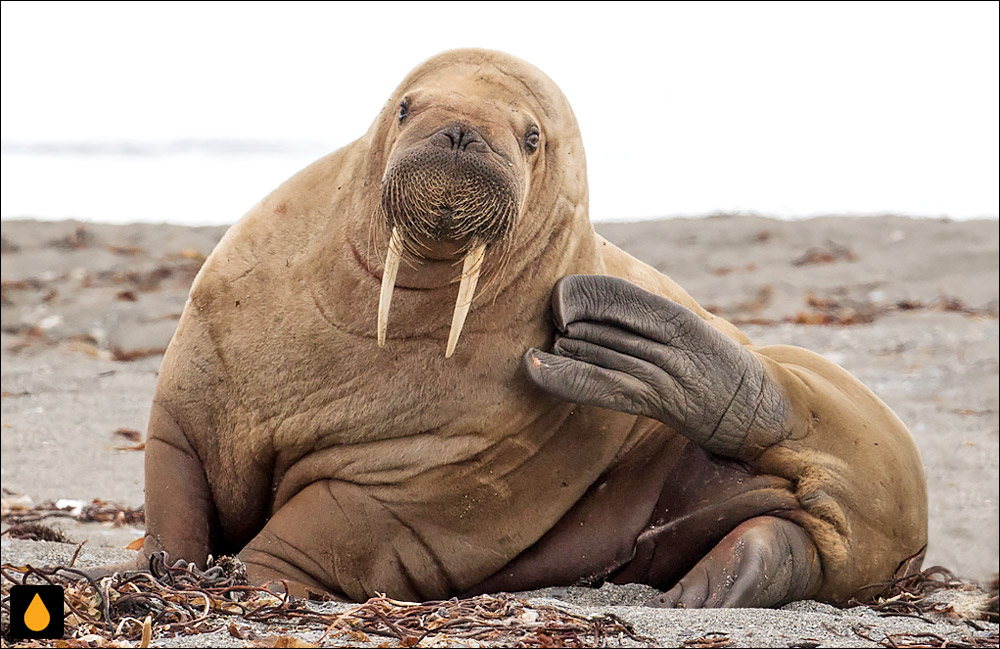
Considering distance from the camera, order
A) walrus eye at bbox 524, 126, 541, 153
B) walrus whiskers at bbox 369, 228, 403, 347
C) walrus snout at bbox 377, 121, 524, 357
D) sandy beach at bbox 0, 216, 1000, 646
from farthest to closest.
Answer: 1. sandy beach at bbox 0, 216, 1000, 646
2. walrus eye at bbox 524, 126, 541, 153
3. walrus whiskers at bbox 369, 228, 403, 347
4. walrus snout at bbox 377, 121, 524, 357

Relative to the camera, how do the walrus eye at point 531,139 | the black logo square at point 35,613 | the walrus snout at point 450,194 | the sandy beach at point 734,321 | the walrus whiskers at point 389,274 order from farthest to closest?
1. the sandy beach at point 734,321
2. the walrus eye at point 531,139
3. the walrus whiskers at point 389,274
4. the walrus snout at point 450,194
5. the black logo square at point 35,613

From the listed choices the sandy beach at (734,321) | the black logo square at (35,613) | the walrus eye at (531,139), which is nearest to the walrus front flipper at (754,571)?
the sandy beach at (734,321)

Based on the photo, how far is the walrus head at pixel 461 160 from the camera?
3652mm

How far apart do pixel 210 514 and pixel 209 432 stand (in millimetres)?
255

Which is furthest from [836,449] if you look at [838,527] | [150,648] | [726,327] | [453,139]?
[150,648]

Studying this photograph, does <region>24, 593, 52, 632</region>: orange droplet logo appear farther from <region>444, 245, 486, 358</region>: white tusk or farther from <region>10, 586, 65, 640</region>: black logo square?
<region>444, 245, 486, 358</region>: white tusk

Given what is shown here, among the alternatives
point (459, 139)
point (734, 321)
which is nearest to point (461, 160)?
point (459, 139)

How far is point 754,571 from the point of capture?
4191 millimetres

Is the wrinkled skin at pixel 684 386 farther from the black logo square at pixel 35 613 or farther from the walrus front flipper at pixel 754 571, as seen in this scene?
the black logo square at pixel 35 613

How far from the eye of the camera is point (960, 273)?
11.9 meters

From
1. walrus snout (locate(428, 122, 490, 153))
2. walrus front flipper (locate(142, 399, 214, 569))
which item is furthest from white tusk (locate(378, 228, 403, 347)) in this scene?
walrus front flipper (locate(142, 399, 214, 569))

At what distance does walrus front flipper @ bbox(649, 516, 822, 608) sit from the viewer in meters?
4.15

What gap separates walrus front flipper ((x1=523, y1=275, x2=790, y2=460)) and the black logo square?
1.52m

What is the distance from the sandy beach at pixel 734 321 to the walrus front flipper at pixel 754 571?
0.10 metres
